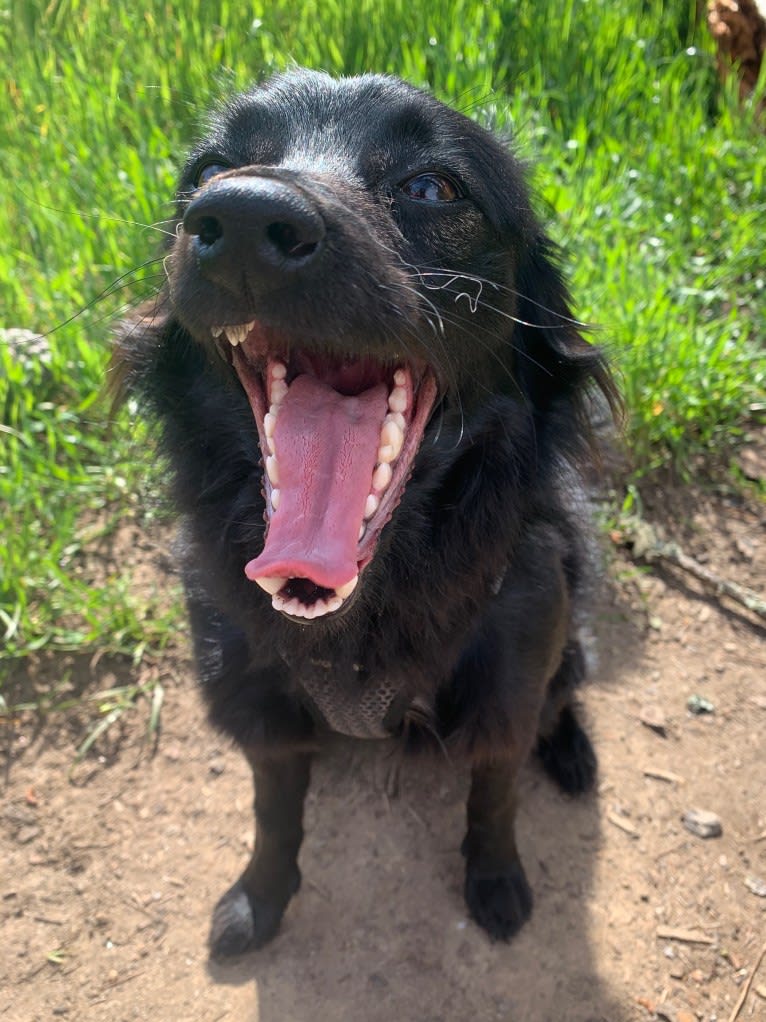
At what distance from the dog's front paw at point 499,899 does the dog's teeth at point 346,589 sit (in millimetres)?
987

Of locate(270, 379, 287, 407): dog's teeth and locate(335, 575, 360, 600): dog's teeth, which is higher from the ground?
locate(270, 379, 287, 407): dog's teeth

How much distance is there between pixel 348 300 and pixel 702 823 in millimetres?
1650

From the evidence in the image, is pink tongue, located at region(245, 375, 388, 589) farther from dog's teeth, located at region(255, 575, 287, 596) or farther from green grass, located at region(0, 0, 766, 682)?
Answer: green grass, located at region(0, 0, 766, 682)

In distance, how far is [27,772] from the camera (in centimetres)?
231

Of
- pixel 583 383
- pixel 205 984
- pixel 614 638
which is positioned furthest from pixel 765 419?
pixel 205 984

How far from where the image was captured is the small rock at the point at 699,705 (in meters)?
2.43

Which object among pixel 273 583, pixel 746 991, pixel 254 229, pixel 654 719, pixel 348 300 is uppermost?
pixel 254 229

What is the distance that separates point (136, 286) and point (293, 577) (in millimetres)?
1931

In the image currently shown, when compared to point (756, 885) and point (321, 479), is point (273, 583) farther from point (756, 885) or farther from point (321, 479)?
point (756, 885)

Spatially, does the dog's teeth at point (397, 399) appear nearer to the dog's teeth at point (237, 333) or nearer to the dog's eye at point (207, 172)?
the dog's teeth at point (237, 333)

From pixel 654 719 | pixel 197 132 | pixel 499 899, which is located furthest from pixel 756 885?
pixel 197 132

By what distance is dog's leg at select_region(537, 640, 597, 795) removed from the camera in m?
2.17

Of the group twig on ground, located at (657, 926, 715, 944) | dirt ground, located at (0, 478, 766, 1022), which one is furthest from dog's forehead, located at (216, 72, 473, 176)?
twig on ground, located at (657, 926, 715, 944)

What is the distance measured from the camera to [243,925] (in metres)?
1.97
